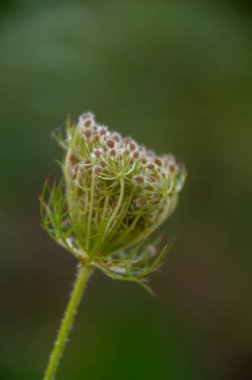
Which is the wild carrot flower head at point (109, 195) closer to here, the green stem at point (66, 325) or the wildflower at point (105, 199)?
the wildflower at point (105, 199)

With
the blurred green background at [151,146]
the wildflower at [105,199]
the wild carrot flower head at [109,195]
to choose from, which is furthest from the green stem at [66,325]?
the blurred green background at [151,146]

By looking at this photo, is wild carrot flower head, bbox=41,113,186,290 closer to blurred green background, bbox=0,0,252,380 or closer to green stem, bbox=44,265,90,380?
green stem, bbox=44,265,90,380

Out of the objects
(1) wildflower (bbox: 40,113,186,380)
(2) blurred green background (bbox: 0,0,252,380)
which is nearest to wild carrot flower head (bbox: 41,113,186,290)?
(1) wildflower (bbox: 40,113,186,380)

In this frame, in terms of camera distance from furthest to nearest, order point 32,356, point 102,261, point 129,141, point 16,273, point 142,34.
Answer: point 16,273 < point 142,34 < point 32,356 < point 102,261 < point 129,141

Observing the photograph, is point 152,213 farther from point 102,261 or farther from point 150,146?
point 150,146

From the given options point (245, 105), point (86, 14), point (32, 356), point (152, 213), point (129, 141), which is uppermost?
point (245, 105)

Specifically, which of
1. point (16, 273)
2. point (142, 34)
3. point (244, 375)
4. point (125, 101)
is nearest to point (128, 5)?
point (142, 34)

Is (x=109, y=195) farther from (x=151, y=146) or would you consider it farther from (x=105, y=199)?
(x=151, y=146)
